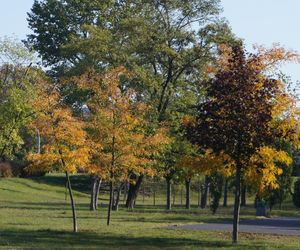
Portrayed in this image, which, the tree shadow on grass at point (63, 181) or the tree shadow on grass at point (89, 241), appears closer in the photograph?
the tree shadow on grass at point (89, 241)

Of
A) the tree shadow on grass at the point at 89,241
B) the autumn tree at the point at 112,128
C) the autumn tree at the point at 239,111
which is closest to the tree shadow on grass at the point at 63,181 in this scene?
the autumn tree at the point at 112,128

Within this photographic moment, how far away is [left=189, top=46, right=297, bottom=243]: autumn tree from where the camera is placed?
21250 millimetres

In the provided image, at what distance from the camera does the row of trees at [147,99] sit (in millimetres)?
21750

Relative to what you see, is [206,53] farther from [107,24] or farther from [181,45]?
[107,24]

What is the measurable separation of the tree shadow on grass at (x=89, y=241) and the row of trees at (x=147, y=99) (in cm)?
159

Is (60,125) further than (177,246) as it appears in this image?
Yes

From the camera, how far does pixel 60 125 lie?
2419 centimetres

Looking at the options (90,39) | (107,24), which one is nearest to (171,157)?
(90,39)

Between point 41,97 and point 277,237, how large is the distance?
10119mm

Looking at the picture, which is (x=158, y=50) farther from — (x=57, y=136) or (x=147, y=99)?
(x=57, y=136)

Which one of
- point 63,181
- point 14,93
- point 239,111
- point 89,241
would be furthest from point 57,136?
point 63,181

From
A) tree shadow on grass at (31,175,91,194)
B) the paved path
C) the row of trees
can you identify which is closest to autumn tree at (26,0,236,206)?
the row of trees

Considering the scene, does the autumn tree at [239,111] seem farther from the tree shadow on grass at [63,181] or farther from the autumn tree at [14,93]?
the tree shadow on grass at [63,181]

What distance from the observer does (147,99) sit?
44438 mm
